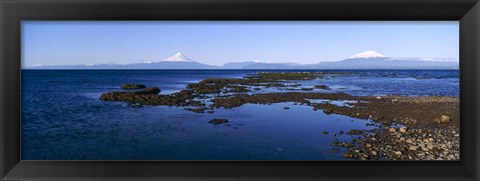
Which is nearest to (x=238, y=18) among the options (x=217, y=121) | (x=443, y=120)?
(x=443, y=120)

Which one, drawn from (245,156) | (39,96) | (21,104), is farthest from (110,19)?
(39,96)

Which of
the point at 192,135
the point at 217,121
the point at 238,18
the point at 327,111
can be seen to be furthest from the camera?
the point at 327,111

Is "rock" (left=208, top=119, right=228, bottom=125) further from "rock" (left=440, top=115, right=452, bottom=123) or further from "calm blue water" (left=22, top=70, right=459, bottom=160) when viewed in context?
"rock" (left=440, top=115, right=452, bottom=123)

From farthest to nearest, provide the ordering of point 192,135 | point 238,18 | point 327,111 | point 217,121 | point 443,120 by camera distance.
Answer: point 327,111, point 217,121, point 192,135, point 443,120, point 238,18

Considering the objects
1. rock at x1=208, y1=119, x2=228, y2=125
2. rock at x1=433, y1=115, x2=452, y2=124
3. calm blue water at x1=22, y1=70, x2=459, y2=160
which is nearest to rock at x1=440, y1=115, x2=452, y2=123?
rock at x1=433, y1=115, x2=452, y2=124

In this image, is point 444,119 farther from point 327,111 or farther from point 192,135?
point 192,135

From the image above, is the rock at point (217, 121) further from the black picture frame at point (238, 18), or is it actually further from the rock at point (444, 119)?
the black picture frame at point (238, 18)

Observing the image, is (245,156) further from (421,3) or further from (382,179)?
(421,3)

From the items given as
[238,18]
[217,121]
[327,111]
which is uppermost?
[238,18]

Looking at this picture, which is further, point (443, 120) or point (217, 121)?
point (217, 121)
